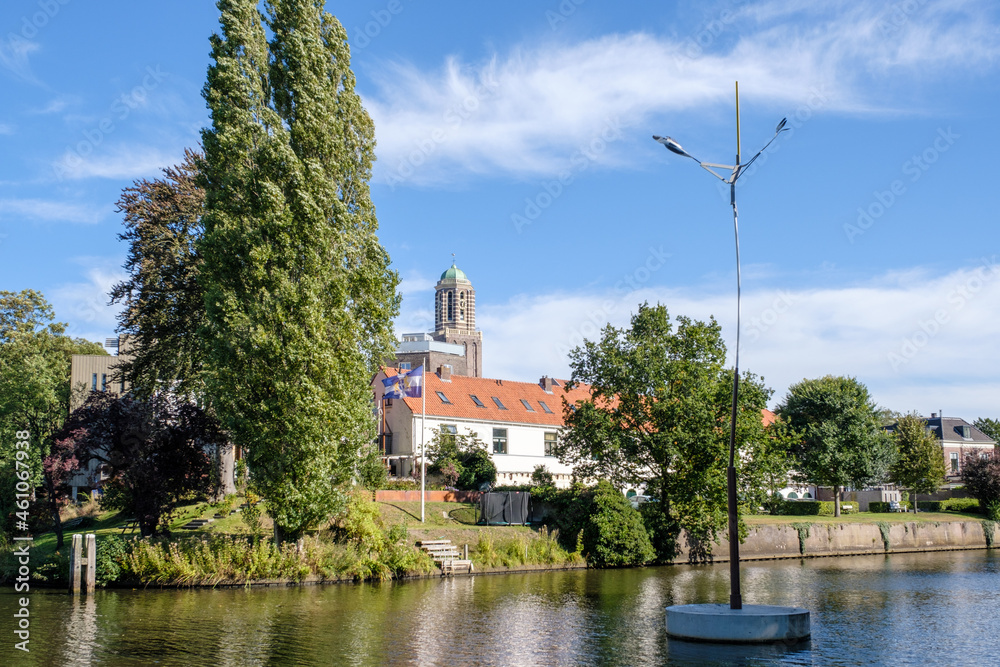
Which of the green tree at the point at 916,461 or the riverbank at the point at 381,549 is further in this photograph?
the green tree at the point at 916,461

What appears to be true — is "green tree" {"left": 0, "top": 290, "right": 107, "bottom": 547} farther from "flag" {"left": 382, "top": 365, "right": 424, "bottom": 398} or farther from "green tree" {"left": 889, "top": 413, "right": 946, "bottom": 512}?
"green tree" {"left": 889, "top": 413, "right": 946, "bottom": 512}

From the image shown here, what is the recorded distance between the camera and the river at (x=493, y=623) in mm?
17984

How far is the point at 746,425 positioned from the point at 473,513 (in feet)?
46.7

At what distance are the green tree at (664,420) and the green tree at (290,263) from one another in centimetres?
1406

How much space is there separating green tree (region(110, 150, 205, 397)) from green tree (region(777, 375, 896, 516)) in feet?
137

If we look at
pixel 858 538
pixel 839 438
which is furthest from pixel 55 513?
pixel 839 438

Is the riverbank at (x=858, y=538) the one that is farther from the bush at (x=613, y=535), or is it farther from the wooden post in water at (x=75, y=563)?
the wooden post in water at (x=75, y=563)

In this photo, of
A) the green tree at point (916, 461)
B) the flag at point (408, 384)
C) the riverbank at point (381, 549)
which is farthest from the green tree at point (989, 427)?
the flag at point (408, 384)

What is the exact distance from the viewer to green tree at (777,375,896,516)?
2421 inches

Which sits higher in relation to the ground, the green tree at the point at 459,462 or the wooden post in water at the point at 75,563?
the green tree at the point at 459,462

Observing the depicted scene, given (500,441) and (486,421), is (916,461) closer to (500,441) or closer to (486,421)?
(500,441)

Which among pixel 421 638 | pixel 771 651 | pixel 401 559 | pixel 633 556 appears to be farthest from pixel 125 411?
pixel 771 651

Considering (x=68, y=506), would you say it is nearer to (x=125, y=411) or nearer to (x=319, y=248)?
(x=125, y=411)

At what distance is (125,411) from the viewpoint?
112 feet
